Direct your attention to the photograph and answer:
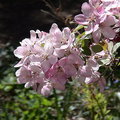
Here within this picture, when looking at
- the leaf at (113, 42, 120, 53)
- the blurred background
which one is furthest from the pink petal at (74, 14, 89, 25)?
the blurred background

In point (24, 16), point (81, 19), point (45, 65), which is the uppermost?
point (24, 16)

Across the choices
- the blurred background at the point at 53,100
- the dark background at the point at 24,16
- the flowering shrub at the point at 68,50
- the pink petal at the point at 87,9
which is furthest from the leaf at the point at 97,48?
the dark background at the point at 24,16

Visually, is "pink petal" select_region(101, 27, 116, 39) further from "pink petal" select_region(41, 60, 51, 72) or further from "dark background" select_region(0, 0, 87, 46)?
"dark background" select_region(0, 0, 87, 46)

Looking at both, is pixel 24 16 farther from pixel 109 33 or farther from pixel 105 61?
pixel 109 33

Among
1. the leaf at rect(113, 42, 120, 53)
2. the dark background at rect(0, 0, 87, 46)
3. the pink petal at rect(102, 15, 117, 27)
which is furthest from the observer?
the dark background at rect(0, 0, 87, 46)

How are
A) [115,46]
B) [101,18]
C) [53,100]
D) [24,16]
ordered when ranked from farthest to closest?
1. [24,16]
2. [53,100]
3. [115,46]
4. [101,18]

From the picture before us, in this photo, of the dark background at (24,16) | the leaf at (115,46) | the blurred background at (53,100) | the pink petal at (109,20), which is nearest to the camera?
the pink petal at (109,20)

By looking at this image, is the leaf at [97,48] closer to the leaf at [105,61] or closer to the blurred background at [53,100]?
the leaf at [105,61]

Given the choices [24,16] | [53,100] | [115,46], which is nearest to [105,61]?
[115,46]
